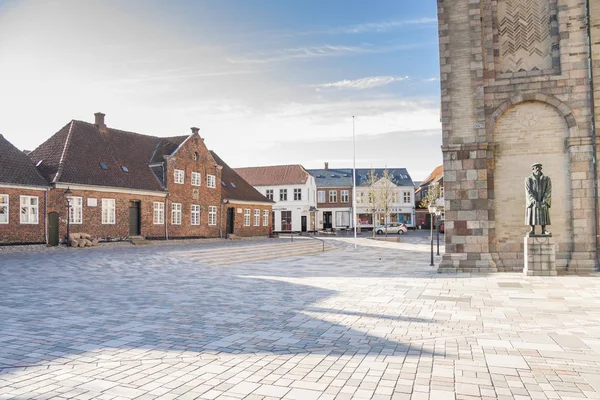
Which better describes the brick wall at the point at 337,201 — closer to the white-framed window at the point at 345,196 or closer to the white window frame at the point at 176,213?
the white-framed window at the point at 345,196

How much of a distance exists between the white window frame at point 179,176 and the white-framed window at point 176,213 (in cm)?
180

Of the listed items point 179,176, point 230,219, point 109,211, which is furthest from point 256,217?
point 109,211

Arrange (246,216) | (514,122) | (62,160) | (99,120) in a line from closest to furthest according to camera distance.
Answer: (514,122) → (62,160) → (99,120) → (246,216)

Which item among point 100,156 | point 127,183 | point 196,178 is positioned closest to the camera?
point 100,156

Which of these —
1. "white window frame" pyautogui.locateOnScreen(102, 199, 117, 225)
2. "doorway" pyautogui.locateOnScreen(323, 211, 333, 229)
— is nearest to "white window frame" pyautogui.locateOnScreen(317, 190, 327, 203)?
"doorway" pyautogui.locateOnScreen(323, 211, 333, 229)

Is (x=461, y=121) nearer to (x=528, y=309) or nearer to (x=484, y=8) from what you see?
(x=484, y=8)

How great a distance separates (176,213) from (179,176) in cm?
296

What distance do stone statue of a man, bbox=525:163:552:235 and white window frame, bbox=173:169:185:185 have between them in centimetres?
2717

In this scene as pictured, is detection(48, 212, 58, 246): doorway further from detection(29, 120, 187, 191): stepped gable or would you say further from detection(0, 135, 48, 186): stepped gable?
detection(29, 120, 187, 191): stepped gable

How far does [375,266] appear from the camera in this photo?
1775cm

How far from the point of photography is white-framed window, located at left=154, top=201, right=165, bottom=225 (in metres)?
33.3

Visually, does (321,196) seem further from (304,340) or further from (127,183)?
(304,340)

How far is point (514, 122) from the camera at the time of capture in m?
15.4

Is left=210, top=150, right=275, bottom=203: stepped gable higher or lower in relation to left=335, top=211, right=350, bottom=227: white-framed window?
A: higher
